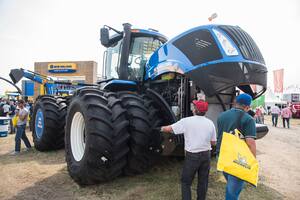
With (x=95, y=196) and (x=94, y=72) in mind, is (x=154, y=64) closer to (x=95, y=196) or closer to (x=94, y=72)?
(x=95, y=196)

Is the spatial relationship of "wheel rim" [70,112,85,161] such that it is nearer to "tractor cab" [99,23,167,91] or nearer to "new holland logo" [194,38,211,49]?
"tractor cab" [99,23,167,91]

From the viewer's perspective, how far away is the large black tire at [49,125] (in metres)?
5.95

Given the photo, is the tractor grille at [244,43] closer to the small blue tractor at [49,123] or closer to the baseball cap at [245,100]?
the baseball cap at [245,100]

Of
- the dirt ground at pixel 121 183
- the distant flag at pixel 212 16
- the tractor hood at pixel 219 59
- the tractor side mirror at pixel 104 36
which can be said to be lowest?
the dirt ground at pixel 121 183

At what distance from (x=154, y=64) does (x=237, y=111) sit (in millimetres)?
2086

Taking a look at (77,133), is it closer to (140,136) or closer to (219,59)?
(140,136)

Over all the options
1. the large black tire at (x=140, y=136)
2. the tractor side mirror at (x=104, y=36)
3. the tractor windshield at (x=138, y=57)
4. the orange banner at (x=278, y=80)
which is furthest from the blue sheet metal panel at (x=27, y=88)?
the orange banner at (x=278, y=80)

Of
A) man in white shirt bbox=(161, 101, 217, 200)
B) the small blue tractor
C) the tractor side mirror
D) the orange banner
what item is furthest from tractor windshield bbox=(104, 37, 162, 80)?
the orange banner

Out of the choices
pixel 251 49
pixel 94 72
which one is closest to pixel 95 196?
pixel 251 49

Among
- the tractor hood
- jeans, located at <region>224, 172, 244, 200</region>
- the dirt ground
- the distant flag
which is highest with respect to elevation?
the distant flag

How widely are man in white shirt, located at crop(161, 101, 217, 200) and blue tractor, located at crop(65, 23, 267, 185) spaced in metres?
0.50

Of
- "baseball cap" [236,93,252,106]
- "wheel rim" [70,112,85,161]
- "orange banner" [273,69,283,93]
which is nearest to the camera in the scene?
"baseball cap" [236,93,252,106]

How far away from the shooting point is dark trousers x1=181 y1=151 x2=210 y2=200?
2762 mm

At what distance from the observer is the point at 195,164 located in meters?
2.76
